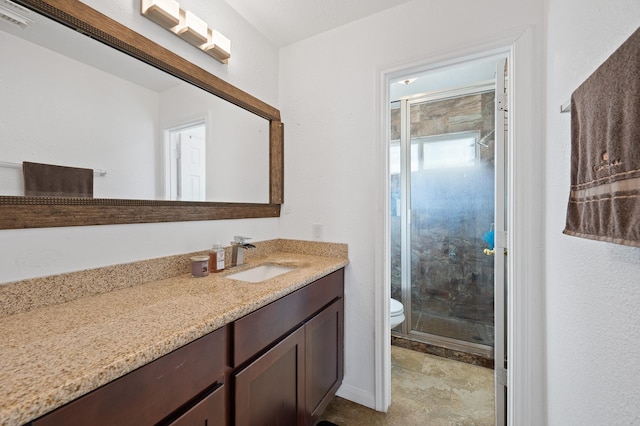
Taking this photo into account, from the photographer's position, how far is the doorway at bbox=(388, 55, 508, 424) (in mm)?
2311

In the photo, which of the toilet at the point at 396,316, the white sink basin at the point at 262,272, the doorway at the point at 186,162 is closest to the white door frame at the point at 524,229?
the toilet at the point at 396,316

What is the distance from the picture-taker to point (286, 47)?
1.95 m

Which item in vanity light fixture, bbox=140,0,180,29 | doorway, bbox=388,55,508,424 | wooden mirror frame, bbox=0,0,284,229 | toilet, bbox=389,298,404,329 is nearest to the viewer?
wooden mirror frame, bbox=0,0,284,229

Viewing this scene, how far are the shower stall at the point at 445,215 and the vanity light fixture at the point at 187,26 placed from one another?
1703mm

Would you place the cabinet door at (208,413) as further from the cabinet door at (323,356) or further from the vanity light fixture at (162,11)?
the vanity light fixture at (162,11)

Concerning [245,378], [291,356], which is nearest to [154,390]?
[245,378]

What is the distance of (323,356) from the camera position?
1.46m

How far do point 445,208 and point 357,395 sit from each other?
5.45 ft

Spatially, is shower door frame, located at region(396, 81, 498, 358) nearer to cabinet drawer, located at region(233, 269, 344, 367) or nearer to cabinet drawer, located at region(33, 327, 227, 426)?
cabinet drawer, located at region(233, 269, 344, 367)

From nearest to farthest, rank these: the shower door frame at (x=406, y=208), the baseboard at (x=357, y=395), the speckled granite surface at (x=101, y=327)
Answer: the speckled granite surface at (x=101, y=327)
the baseboard at (x=357, y=395)
the shower door frame at (x=406, y=208)

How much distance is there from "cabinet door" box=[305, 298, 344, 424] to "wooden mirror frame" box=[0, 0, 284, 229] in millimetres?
777

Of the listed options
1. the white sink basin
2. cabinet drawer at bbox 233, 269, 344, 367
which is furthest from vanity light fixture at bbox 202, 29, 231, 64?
cabinet drawer at bbox 233, 269, 344, 367

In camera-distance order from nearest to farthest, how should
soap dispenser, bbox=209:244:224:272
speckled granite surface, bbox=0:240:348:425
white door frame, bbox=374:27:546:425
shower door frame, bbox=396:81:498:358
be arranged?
speckled granite surface, bbox=0:240:348:425 → white door frame, bbox=374:27:546:425 → soap dispenser, bbox=209:244:224:272 → shower door frame, bbox=396:81:498:358

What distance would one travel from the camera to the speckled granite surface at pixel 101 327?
1.63 ft
